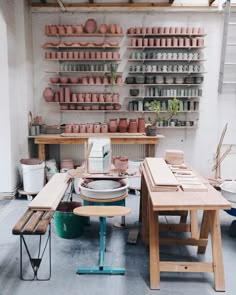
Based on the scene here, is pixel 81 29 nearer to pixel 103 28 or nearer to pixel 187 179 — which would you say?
pixel 103 28

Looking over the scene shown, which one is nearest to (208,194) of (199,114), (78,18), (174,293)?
(174,293)

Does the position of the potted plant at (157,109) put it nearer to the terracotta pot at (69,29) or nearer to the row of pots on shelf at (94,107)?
the row of pots on shelf at (94,107)

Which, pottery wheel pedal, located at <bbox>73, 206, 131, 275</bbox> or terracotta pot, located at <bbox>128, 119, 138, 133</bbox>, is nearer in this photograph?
pottery wheel pedal, located at <bbox>73, 206, 131, 275</bbox>

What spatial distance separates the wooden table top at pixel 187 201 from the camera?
2.30 meters

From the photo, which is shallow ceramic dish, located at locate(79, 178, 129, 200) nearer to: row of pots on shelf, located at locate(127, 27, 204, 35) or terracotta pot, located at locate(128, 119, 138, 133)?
terracotta pot, located at locate(128, 119, 138, 133)

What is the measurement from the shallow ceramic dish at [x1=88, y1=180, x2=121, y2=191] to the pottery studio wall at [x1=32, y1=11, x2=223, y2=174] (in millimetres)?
2952

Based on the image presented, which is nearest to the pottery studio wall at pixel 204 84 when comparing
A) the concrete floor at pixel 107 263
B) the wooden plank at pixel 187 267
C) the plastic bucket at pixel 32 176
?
the plastic bucket at pixel 32 176

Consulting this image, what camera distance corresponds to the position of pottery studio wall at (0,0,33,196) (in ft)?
15.2

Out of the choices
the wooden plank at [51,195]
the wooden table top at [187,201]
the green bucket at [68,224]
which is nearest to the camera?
the wooden table top at [187,201]

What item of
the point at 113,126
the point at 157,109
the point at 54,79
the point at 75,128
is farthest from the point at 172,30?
the point at 75,128

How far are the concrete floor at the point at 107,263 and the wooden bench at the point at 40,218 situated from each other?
138 mm

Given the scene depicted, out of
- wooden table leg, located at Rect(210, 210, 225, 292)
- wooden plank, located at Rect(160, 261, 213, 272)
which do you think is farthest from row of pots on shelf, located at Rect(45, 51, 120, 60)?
wooden plank, located at Rect(160, 261, 213, 272)

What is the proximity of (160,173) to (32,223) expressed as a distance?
1.28m

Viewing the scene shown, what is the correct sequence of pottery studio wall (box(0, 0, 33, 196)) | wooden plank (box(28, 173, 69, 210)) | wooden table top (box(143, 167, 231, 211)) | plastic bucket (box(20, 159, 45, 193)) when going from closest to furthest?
1. wooden table top (box(143, 167, 231, 211))
2. wooden plank (box(28, 173, 69, 210))
3. pottery studio wall (box(0, 0, 33, 196))
4. plastic bucket (box(20, 159, 45, 193))
